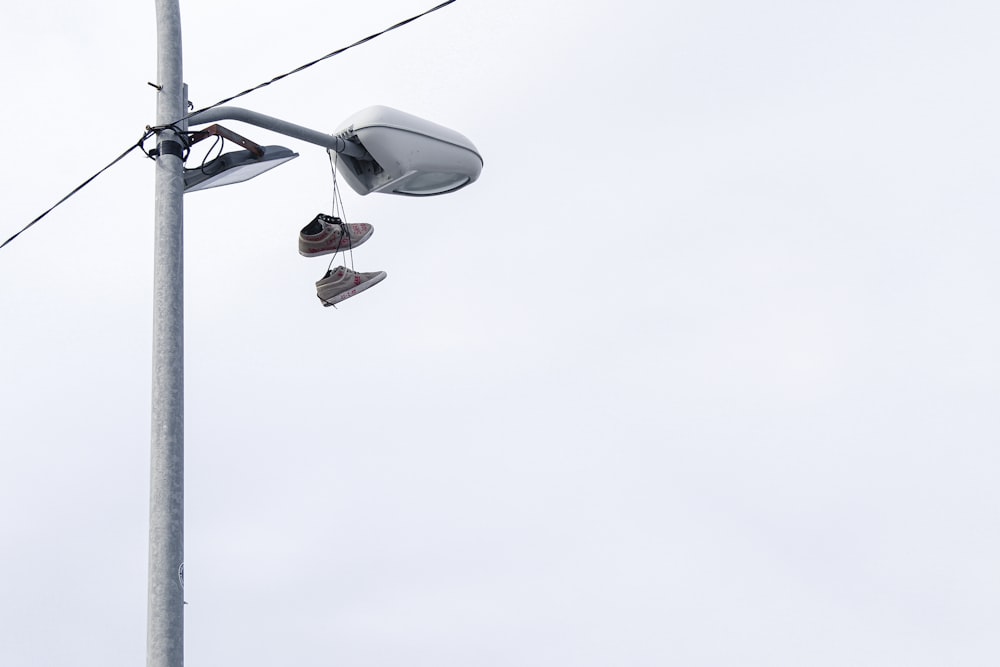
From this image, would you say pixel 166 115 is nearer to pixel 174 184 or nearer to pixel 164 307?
pixel 174 184

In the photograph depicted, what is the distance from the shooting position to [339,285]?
6348 millimetres

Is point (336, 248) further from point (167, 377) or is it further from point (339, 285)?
point (167, 377)

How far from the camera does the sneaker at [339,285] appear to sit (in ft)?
20.8

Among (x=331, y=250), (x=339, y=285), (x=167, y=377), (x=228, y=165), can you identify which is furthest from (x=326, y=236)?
(x=167, y=377)

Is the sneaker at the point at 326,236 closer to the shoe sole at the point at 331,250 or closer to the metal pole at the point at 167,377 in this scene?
the shoe sole at the point at 331,250

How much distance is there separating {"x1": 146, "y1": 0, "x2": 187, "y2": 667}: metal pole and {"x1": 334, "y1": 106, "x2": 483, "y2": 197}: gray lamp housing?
94cm

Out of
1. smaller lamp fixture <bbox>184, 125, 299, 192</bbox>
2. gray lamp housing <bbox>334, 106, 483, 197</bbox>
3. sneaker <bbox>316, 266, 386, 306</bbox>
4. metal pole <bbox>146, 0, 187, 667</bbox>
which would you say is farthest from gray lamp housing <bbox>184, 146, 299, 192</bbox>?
sneaker <bbox>316, 266, 386, 306</bbox>

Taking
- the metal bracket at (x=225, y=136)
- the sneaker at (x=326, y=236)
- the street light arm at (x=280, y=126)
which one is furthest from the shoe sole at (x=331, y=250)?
the metal bracket at (x=225, y=136)

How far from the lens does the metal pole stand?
15.7ft

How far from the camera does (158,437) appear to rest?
16.4 feet

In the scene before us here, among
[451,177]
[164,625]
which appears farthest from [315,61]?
[164,625]

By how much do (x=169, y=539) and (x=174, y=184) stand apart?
1447mm

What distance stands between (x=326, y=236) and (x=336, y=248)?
0.08 m

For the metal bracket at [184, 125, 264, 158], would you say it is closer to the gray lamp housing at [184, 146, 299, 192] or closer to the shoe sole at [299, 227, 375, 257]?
the gray lamp housing at [184, 146, 299, 192]
